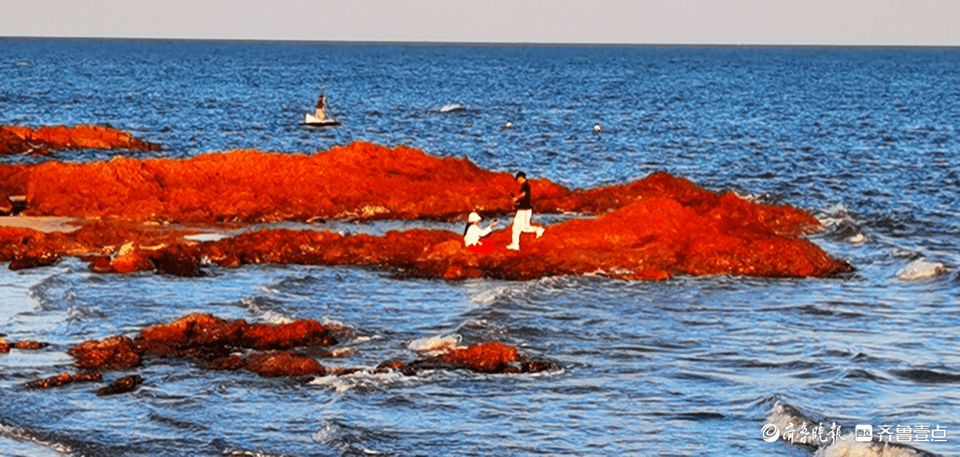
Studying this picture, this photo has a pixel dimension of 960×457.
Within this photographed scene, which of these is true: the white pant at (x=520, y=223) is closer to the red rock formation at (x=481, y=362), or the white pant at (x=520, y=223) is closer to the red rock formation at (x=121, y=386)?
the red rock formation at (x=481, y=362)

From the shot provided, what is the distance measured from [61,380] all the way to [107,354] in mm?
1323

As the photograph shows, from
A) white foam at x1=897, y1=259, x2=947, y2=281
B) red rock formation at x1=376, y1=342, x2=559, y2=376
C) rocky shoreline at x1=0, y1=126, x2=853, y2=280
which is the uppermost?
rocky shoreline at x1=0, y1=126, x2=853, y2=280

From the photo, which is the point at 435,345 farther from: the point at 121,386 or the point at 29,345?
the point at 29,345

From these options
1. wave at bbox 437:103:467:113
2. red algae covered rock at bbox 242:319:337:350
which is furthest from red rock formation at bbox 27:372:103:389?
A: wave at bbox 437:103:467:113

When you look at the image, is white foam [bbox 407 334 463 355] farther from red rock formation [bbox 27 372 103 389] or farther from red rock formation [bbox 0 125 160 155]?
red rock formation [bbox 0 125 160 155]

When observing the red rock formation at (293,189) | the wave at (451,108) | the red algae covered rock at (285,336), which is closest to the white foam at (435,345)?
the red algae covered rock at (285,336)

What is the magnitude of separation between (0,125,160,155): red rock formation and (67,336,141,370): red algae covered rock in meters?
36.9

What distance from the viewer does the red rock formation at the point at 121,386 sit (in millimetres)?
19894

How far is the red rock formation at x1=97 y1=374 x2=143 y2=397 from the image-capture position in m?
19.9

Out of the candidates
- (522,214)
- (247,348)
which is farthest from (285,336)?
(522,214)

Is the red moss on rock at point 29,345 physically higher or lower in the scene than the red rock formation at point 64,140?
lower

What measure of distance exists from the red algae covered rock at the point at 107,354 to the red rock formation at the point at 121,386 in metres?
1.11

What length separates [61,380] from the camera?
20344 mm

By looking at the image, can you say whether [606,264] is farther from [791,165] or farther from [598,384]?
[791,165]
